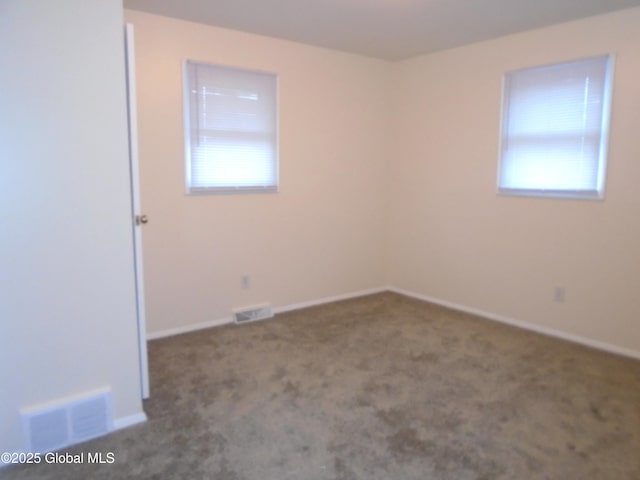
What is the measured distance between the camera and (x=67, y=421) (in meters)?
2.25

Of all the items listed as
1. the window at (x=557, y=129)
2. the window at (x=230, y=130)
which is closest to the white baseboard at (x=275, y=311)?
the window at (x=230, y=130)

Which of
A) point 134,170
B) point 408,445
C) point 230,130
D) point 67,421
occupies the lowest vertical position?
point 408,445

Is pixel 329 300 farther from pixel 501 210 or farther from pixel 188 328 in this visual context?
pixel 501 210

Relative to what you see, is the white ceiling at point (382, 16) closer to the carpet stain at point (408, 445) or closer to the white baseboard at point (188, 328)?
the white baseboard at point (188, 328)

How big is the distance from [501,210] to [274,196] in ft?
6.73

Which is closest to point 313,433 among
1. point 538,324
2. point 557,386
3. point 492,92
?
point 557,386

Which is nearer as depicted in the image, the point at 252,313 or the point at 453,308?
the point at 252,313

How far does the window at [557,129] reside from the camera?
11.2 ft

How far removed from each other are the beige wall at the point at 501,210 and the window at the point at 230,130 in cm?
159

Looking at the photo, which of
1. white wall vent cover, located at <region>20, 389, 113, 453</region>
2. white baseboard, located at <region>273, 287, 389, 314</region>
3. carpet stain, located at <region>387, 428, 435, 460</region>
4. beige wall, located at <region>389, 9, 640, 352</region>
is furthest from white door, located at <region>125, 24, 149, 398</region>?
beige wall, located at <region>389, 9, 640, 352</region>

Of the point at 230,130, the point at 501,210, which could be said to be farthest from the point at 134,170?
the point at 501,210

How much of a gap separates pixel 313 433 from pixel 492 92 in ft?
10.7

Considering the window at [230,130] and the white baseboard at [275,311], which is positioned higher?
the window at [230,130]

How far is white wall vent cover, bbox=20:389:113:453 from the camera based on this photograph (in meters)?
2.17
